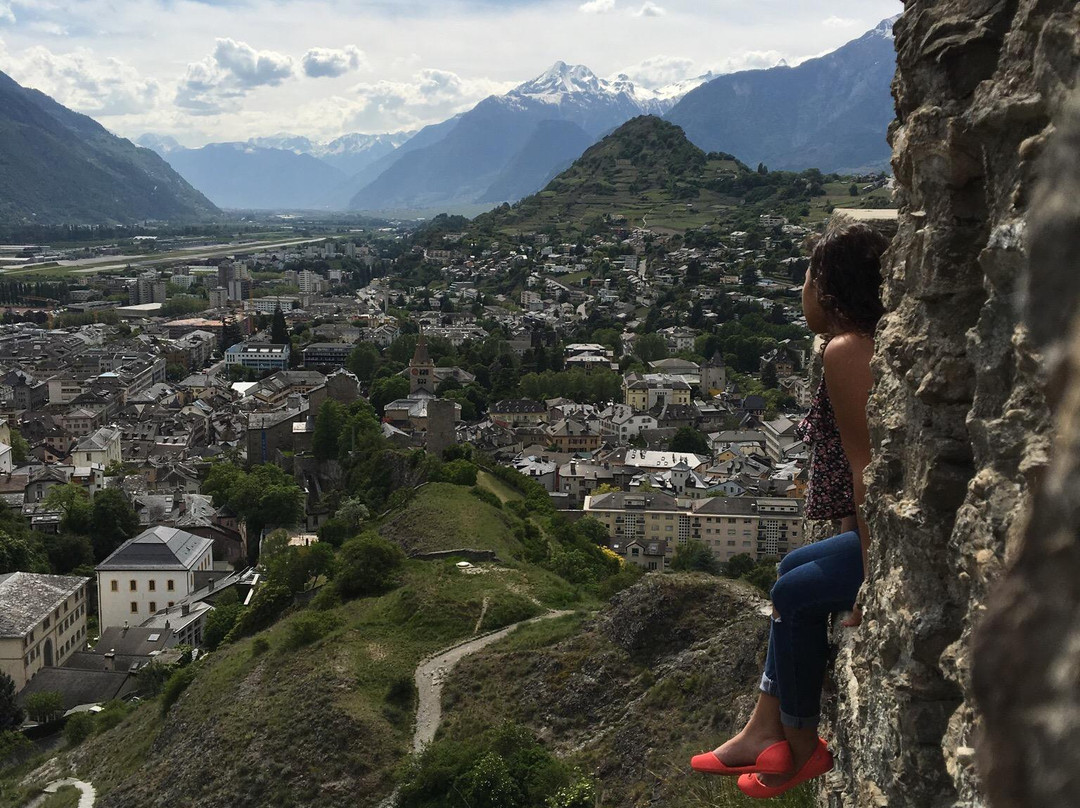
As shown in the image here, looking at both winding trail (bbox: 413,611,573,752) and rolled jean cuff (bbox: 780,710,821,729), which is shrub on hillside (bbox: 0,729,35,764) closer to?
winding trail (bbox: 413,611,573,752)

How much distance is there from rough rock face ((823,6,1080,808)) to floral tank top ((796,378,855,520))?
52cm

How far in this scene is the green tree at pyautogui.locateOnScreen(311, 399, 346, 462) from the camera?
131 feet

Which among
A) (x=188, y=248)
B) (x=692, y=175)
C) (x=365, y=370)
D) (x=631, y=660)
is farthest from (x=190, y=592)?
(x=188, y=248)

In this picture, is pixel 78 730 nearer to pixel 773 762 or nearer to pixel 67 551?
pixel 67 551

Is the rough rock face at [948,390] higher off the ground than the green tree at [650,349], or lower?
higher

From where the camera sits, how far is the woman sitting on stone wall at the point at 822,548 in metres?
3.31

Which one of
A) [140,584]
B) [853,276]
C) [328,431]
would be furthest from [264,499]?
[853,276]

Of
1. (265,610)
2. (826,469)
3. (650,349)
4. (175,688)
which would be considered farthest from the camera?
(650,349)

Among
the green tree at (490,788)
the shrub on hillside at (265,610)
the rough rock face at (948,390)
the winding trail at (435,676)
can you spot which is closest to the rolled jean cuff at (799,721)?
the rough rock face at (948,390)

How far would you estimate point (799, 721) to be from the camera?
3.48 metres

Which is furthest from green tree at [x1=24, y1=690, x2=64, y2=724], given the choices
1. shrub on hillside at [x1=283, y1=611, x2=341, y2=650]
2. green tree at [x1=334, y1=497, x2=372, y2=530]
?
shrub on hillside at [x1=283, y1=611, x2=341, y2=650]

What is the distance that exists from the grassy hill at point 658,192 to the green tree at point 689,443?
185 feet

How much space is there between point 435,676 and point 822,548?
15.3 metres

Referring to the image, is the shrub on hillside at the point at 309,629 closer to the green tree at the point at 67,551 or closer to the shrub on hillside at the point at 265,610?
the shrub on hillside at the point at 265,610
